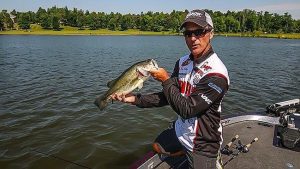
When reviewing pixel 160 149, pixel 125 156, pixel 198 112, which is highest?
pixel 198 112

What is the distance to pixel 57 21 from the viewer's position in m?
174

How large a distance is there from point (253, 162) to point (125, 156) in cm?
513

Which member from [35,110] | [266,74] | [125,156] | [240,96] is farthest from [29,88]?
[266,74]

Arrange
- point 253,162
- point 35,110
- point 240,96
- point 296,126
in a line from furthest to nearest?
point 240,96, point 35,110, point 296,126, point 253,162

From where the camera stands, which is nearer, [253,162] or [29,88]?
[253,162]

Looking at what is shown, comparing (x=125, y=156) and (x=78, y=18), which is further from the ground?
(x=78, y=18)

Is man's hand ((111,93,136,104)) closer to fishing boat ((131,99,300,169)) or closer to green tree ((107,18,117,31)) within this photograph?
fishing boat ((131,99,300,169))

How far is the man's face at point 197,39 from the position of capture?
4699 millimetres

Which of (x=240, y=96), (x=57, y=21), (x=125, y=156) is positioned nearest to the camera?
(x=125, y=156)

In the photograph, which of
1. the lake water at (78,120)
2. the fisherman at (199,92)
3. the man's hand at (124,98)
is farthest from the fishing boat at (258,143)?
the lake water at (78,120)

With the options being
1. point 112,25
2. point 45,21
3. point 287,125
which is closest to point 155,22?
point 112,25

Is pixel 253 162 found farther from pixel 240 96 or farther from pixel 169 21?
pixel 169 21

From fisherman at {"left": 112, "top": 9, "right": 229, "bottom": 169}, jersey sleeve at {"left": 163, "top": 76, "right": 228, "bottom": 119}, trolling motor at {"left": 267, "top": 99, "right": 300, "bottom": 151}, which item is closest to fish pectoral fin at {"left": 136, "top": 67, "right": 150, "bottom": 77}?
fisherman at {"left": 112, "top": 9, "right": 229, "bottom": 169}

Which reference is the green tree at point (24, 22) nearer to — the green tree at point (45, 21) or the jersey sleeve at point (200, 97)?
the green tree at point (45, 21)
